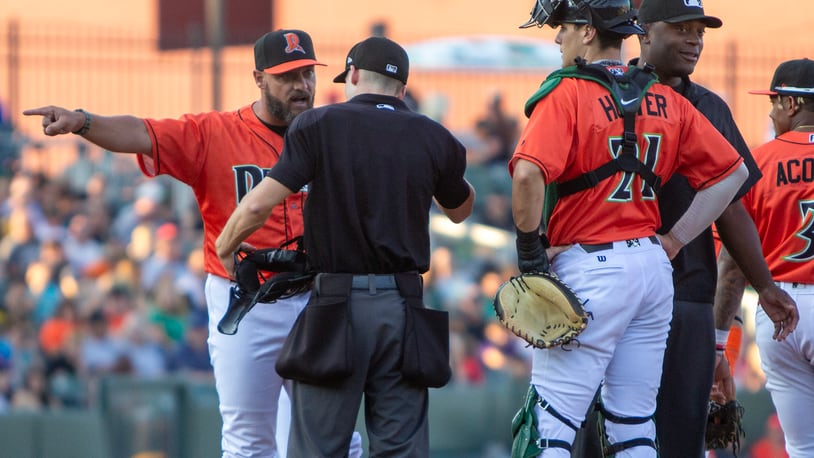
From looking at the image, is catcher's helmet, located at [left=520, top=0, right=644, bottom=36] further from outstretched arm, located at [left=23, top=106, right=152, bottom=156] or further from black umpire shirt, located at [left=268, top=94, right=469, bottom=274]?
outstretched arm, located at [left=23, top=106, right=152, bottom=156]

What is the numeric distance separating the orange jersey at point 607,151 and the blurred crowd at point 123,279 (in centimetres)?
679

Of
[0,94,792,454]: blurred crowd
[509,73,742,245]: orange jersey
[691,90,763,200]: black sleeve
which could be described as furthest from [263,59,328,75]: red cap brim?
[0,94,792,454]: blurred crowd

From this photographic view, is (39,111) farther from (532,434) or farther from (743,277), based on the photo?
(743,277)

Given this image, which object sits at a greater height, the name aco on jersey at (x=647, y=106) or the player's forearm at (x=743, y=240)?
the name aco on jersey at (x=647, y=106)

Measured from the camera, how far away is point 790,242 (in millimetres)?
6355

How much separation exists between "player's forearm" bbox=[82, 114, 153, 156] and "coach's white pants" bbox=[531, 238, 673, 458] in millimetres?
2041

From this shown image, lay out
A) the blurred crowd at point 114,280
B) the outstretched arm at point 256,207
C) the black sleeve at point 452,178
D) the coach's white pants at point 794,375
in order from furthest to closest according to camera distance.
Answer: the blurred crowd at point 114,280 < the coach's white pants at point 794,375 < the black sleeve at point 452,178 < the outstretched arm at point 256,207

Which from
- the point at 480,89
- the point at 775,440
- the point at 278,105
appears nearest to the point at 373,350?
the point at 278,105

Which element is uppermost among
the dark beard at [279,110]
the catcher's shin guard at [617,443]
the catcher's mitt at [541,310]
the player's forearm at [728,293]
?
the dark beard at [279,110]

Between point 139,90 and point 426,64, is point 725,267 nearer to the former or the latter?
point 426,64

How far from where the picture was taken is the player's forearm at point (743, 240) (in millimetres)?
5961

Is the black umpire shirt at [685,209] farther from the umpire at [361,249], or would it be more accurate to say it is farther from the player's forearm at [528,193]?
the umpire at [361,249]

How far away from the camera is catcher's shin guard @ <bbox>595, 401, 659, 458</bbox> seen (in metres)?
5.56

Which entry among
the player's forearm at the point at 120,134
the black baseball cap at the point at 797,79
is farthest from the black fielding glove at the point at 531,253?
the player's forearm at the point at 120,134
